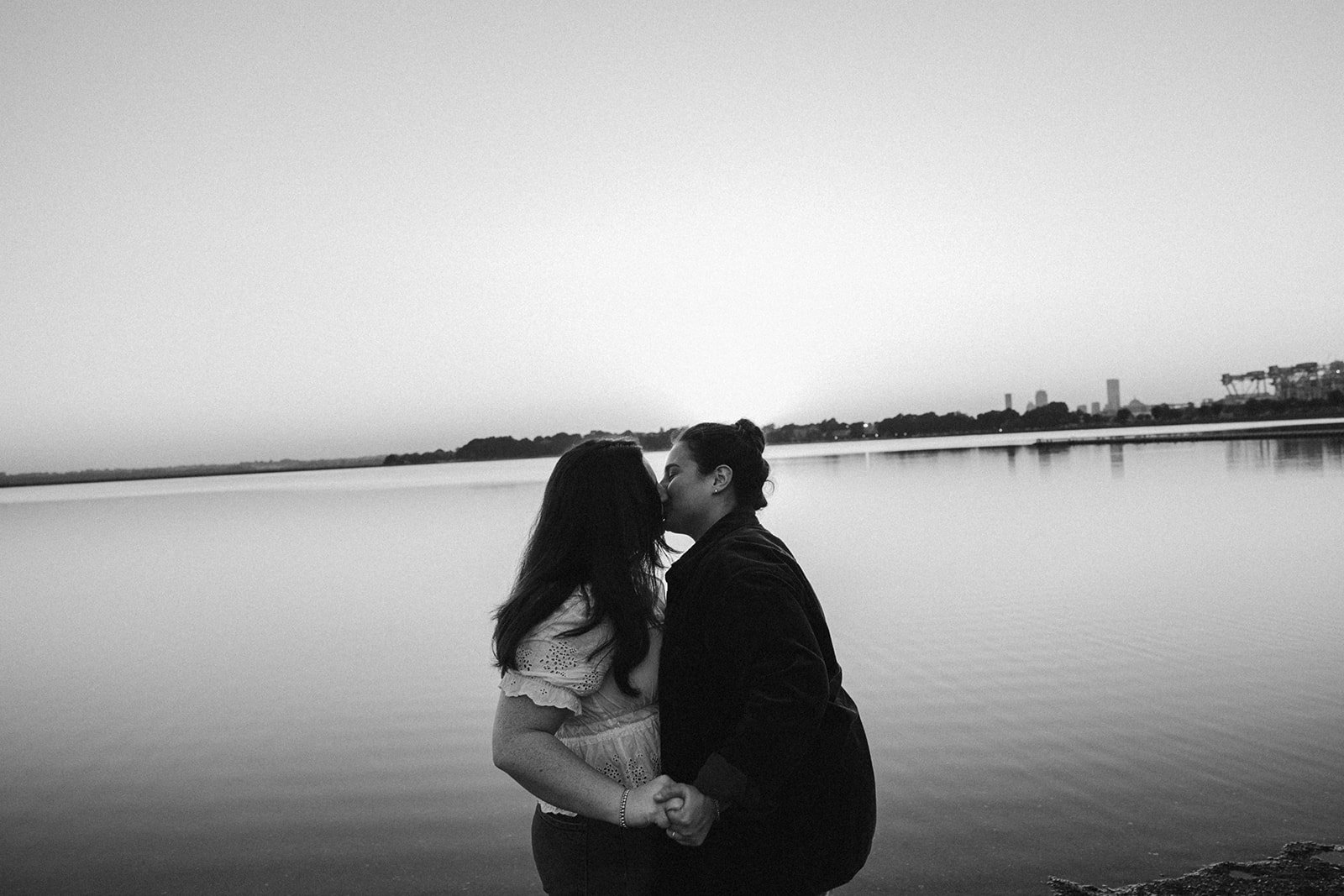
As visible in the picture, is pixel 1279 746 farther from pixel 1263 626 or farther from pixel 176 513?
pixel 176 513

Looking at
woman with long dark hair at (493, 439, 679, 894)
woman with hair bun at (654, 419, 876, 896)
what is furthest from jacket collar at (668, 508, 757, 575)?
woman with long dark hair at (493, 439, 679, 894)

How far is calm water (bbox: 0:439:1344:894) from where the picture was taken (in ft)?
17.1

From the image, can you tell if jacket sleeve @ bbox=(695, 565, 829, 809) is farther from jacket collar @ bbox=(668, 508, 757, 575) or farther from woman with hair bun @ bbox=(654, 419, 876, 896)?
jacket collar @ bbox=(668, 508, 757, 575)

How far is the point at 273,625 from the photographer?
14.5 metres

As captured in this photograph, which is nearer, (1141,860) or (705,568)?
(705,568)

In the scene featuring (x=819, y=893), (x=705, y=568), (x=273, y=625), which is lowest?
(x=273, y=625)

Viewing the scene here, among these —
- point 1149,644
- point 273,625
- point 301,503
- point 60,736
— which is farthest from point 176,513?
point 1149,644

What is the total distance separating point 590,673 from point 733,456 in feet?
2.63

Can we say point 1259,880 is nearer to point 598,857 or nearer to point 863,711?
point 598,857

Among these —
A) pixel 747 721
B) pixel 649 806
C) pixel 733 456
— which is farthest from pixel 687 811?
pixel 733 456

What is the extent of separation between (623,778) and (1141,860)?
359cm

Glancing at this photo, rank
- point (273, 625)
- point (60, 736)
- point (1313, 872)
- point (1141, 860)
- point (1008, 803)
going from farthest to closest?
1. point (273, 625)
2. point (60, 736)
3. point (1008, 803)
4. point (1141, 860)
5. point (1313, 872)

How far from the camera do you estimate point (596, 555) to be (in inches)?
94.2

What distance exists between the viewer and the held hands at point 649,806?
2.23 metres
